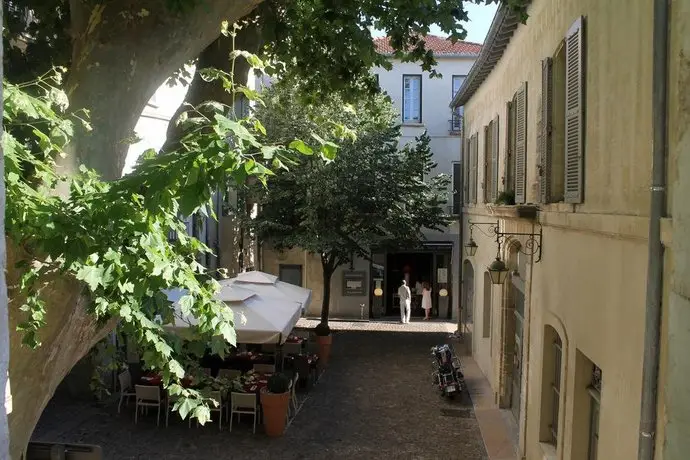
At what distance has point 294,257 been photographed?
23359mm

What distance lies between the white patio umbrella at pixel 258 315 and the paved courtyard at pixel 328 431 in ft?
5.15

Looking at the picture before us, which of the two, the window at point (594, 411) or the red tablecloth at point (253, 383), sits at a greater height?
the window at point (594, 411)

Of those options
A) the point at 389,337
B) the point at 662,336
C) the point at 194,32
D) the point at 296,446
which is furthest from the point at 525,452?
the point at 389,337

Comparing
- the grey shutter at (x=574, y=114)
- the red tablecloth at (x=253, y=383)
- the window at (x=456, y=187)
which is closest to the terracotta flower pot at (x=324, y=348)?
the red tablecloth at (x=253, y=383)

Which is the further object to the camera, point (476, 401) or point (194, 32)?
point (476, 401)

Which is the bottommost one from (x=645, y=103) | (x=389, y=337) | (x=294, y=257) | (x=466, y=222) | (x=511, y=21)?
(x=389, y=337)

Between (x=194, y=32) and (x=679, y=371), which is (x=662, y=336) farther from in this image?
(x=194, y=32)

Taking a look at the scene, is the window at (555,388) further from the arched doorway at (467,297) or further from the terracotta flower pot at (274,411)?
the arched doorway at (467,297)

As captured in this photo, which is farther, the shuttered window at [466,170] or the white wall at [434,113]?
the white wall at [434,113]

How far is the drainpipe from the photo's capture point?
13.3ft

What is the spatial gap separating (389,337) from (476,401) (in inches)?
264

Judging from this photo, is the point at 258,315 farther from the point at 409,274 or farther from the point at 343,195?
the point at 409,274

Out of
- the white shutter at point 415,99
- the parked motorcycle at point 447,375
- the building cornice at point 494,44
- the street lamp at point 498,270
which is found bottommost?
the parked motorcycle at point 447,375

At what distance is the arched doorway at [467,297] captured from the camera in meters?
18.0
